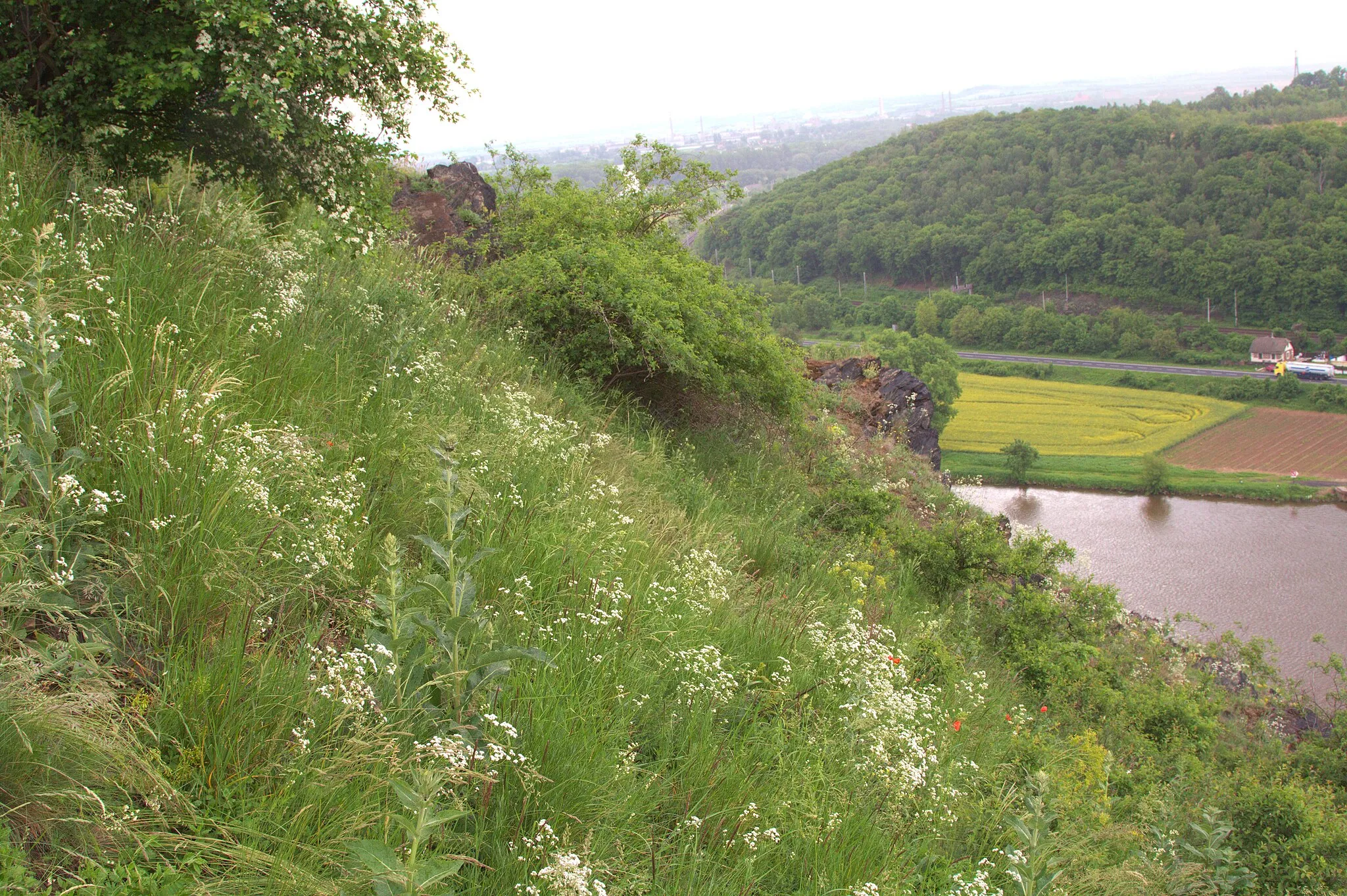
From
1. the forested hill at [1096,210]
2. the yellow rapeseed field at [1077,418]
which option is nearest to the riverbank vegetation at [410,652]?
the yellow rapeseed field at [1077,418]

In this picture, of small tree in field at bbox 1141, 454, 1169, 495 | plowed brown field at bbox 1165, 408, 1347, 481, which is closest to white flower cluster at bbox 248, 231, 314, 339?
small tree in field at bbox 1141, 454, 1169, 495

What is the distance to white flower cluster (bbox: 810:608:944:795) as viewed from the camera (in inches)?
129

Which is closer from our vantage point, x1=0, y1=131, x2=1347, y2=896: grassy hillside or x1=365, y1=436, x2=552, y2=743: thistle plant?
x1=0, y1=131, x2=1347, y2=896: grassy hillside

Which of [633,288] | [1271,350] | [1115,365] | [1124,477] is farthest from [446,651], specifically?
[1271,350]

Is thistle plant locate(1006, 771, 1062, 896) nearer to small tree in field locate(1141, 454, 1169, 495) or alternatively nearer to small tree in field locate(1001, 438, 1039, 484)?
small tree in field locate(1001, 438, 1039, 484)

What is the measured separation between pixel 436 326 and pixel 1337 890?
863 cm

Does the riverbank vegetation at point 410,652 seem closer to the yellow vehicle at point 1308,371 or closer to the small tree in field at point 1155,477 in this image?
the small tree in field at point 1155,477

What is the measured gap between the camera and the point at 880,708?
3.64 metres

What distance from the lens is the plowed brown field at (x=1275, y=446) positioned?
4597 cm

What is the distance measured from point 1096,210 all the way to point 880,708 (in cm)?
9994

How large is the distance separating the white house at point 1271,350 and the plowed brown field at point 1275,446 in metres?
12.0

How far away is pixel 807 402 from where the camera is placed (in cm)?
1313

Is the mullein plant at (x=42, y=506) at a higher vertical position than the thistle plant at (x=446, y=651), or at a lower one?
higher

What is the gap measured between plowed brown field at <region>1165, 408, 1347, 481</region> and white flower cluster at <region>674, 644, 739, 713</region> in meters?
51.7
